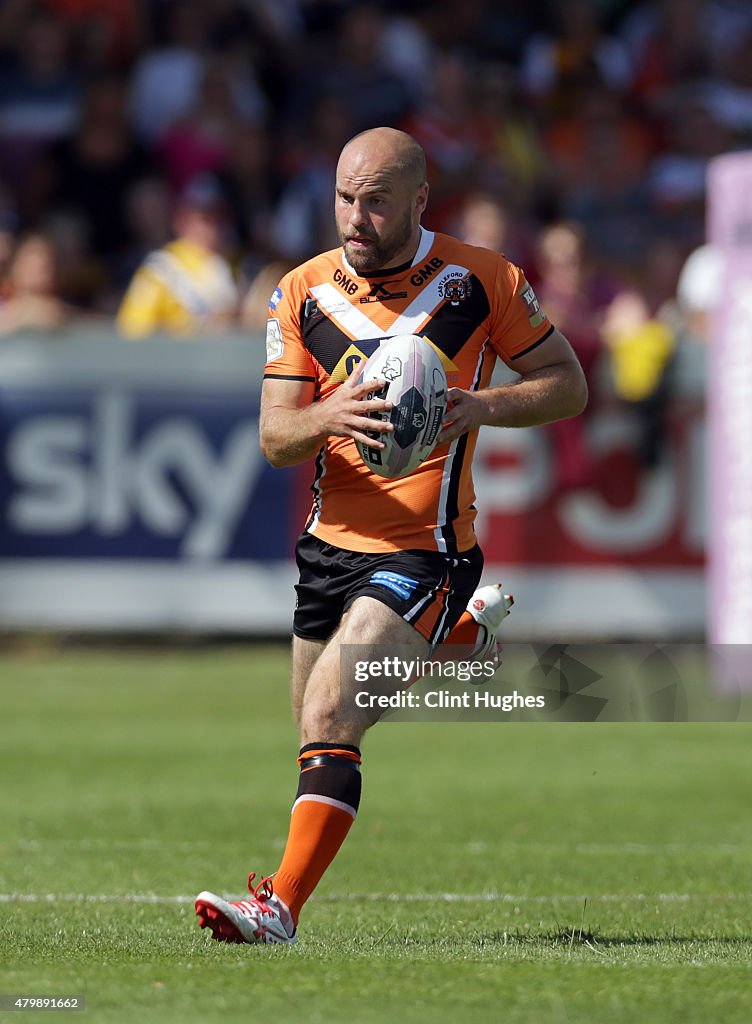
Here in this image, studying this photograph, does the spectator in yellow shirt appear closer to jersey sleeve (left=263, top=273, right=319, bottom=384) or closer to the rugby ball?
jersey sleeve (left=263, top=273, right=319, bottom=384)

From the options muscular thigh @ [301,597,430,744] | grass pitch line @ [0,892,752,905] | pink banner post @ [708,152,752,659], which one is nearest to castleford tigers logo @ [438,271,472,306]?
muscular thigh @ [301,597,430,744]

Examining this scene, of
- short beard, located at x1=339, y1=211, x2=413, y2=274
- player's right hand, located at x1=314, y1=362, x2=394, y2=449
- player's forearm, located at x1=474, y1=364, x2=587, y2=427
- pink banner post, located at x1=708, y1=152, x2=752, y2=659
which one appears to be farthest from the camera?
pink banner post, located at x1=708, y1=152, x2=752, y2=659

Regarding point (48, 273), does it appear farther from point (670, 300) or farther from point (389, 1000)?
point (389, 1000)

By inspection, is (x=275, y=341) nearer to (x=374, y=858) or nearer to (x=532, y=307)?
(x=532, y=307)

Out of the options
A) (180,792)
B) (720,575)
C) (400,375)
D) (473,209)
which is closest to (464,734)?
(720,575)

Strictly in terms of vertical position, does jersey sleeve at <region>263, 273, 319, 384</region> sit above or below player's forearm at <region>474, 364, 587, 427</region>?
above

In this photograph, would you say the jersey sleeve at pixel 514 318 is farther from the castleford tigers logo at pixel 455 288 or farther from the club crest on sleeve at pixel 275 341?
the club crest on sleeve at pixel 275 341

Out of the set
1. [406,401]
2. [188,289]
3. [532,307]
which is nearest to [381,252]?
[532,307]

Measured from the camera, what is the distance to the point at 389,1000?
505 centimetres

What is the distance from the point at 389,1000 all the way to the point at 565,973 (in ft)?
2.39

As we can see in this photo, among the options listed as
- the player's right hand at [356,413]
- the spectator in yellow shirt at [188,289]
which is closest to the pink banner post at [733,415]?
the spectator in yellow shirt at [188,289]

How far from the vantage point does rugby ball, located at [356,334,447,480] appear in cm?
605

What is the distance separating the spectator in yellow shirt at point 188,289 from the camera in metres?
15.2

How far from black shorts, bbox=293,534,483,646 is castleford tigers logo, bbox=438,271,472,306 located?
897 millimetres
